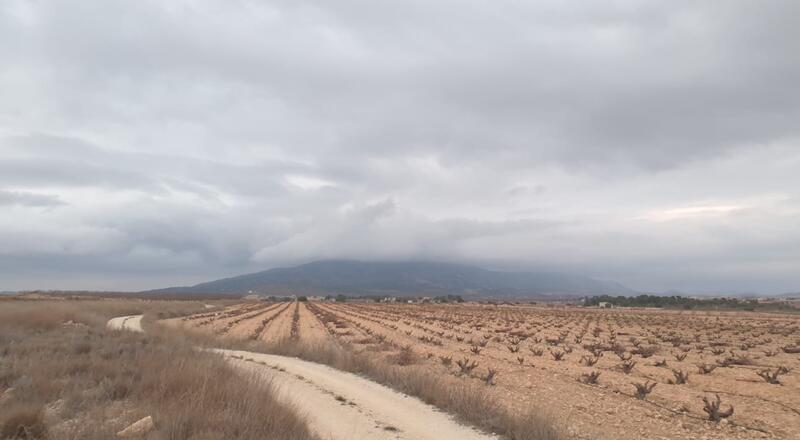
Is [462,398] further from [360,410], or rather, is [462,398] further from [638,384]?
[638,384]

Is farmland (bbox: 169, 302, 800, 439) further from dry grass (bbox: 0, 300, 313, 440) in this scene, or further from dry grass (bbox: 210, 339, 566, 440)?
dry grass (bbox: 0, 300, 313, 440)

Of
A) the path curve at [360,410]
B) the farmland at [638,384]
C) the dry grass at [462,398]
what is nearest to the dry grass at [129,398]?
the path curve at [360,410]

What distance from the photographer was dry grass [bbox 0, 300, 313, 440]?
688cm

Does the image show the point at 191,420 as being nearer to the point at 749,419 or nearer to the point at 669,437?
the point at 669,437

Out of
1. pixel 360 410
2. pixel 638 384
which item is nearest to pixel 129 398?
pixel 360 410

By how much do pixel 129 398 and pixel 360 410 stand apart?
4670 millimetres

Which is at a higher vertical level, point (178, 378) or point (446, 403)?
point (178, 378)

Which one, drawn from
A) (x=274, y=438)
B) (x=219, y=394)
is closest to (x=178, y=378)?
(x=219, y=394)

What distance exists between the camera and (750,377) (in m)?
17.0

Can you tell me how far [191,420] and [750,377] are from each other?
701 inches

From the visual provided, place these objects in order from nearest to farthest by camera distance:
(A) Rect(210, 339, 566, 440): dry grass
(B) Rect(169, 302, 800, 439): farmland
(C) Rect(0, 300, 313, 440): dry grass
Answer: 1. (C) Rect(0, 300, 313, 440): dry grass
2. (A) Rect(210, 339, 566, 440): dry grass
3. (B) Rect(169, 302, 800, 439): farmland

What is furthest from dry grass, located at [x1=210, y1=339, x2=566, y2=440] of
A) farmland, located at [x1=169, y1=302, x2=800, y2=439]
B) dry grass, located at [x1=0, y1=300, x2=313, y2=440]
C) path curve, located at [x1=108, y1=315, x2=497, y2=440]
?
dry grass, located at [x1=0, y1=300, x2=313, y2=440]

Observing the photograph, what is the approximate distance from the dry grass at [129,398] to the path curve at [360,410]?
→ 1.27 m

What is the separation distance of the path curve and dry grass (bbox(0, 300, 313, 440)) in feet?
4.16
